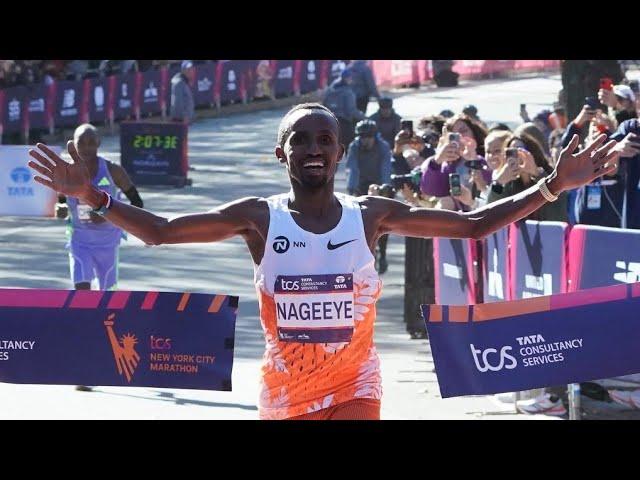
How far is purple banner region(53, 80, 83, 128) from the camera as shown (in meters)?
29.5

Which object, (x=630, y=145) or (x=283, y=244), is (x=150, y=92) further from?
(x=283, y=244)

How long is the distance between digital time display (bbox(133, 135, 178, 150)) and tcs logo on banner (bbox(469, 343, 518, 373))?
18.1m

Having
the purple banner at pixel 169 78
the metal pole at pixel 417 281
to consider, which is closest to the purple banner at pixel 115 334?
the metal pole at pixel 417 281

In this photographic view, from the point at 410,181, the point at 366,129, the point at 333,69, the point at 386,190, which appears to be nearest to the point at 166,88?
the point at 333,69

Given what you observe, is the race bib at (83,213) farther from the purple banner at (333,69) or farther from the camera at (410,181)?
the purple banner at (333,69)

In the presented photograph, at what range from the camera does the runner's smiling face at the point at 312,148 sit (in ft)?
18.4

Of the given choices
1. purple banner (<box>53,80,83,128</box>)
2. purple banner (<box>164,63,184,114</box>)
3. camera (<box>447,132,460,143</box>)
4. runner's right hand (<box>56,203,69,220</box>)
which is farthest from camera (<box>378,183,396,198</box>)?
purple banner (<box>164,63,184,114</box>)

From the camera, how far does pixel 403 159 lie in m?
16.0

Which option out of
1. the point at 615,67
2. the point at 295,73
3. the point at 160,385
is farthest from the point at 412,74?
the point at 160,385

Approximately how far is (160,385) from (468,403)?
3674 millimetres

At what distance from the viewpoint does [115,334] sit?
7.01 meters

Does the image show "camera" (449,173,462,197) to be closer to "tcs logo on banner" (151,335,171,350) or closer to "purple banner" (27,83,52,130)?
"tcs logo on banner" (151,335,171,350)

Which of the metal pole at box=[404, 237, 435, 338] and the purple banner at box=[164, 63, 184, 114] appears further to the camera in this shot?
the purple banner at box=[164, 63, 184, 114]
